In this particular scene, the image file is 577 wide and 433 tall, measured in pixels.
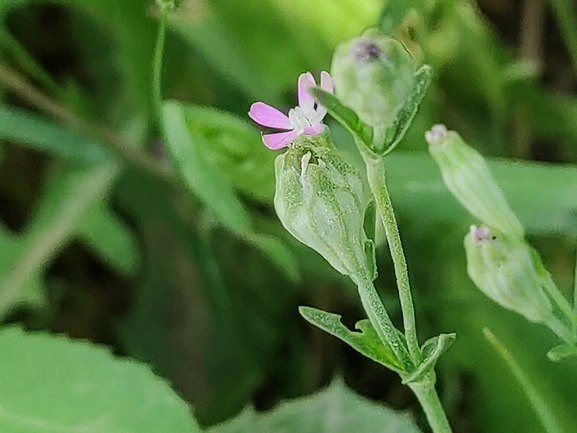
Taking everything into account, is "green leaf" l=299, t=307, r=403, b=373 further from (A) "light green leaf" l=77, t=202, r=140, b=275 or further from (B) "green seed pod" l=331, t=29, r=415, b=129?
(A) "light green leaf" l=77, t=202, r=140, b=275

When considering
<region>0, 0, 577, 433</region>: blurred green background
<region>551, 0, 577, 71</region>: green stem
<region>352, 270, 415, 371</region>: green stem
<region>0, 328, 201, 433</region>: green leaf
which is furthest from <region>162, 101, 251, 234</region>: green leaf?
<region>551, 0, 577, 71</region>: green stem

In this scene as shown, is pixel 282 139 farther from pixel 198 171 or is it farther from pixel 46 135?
pixel 46 135

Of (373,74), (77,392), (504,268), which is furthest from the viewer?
(77,392)

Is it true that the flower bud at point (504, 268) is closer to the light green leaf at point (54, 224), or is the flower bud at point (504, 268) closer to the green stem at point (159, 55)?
the green stem at point (159, 55)

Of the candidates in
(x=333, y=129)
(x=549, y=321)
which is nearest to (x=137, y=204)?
(x=333, y=129)

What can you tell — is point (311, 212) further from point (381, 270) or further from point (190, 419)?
point (381, 270)

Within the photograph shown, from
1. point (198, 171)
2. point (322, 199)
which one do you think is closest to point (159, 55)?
point (198, 171)

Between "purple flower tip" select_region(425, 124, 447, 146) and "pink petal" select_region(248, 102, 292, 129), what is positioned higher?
"pink petal" select_region(248, 102, 292, 129)
